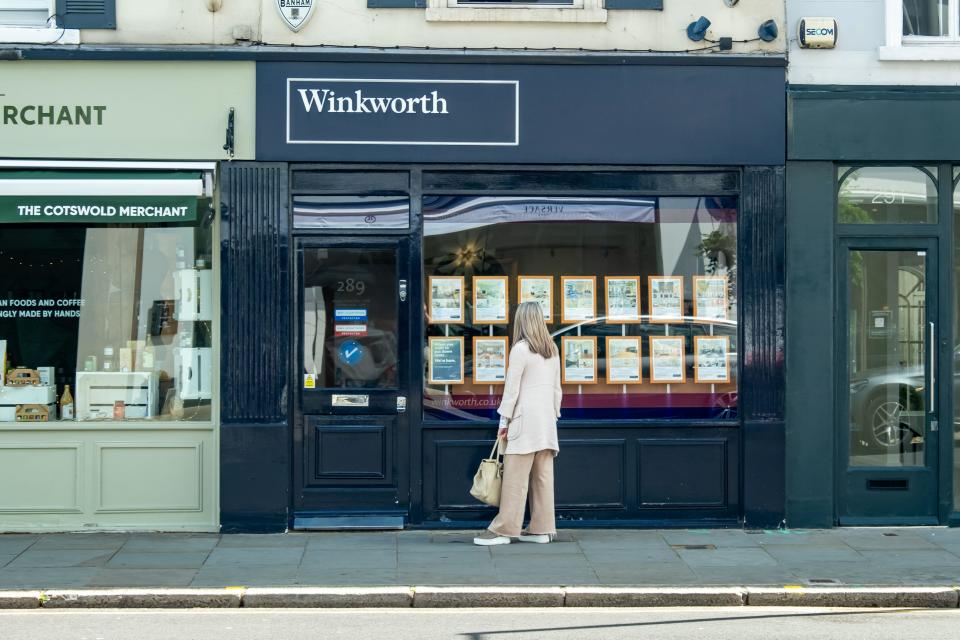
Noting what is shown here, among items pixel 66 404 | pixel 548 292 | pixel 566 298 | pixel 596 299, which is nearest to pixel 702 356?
pixel 596 299

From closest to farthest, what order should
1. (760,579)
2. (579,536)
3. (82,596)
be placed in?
1. (82,596)
2. (760,579)
3. (579,536)

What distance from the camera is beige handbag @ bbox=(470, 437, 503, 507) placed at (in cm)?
979

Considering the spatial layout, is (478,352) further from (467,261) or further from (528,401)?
(528,401)

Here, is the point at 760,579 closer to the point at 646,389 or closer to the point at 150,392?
the point at 646,389

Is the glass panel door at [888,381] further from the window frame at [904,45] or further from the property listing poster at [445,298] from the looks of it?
the property listing poster at [445,298]

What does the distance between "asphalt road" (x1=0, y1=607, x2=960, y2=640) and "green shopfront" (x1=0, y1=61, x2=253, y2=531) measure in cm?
243

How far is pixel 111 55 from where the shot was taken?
1024 centimetres

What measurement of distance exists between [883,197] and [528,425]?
392 centimetres

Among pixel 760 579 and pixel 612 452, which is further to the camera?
pixel 612 452

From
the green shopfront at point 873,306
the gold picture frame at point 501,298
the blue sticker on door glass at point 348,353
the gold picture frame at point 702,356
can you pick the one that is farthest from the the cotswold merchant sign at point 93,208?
the green shopfront at point 873,306

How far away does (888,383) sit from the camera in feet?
35.8

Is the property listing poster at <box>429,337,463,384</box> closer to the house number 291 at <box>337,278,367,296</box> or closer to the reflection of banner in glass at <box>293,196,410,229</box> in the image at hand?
the house number 291 at <box>337,278,367,296</box>

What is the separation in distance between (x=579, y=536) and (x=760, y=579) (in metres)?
1.95

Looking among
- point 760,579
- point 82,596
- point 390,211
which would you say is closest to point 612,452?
point 760,579
